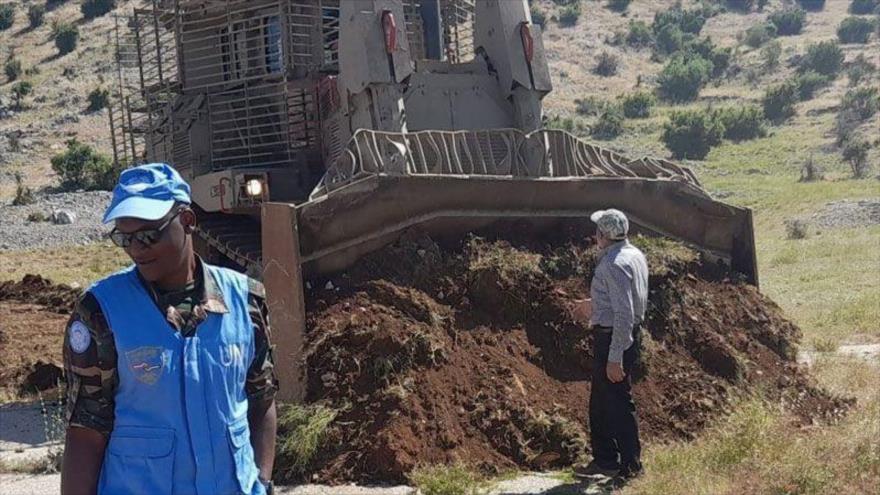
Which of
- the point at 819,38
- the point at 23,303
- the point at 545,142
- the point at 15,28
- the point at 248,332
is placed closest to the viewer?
the point at 248,332

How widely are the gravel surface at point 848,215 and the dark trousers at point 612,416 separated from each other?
69.0ft

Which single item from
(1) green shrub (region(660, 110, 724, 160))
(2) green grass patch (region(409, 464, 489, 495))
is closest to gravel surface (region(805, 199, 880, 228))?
(1) green shrub (region(660, 110, 724, 160))

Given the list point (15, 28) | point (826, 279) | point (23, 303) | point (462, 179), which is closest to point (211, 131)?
point (462, 179)

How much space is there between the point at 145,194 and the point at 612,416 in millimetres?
3992

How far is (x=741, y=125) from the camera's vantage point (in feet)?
172

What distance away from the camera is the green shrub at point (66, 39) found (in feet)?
194

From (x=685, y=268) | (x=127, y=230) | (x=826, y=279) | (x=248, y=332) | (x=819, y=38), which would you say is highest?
(x=819, y=38)

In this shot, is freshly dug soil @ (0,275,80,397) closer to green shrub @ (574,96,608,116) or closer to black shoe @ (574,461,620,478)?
black shoe @ (574,461,620,478)

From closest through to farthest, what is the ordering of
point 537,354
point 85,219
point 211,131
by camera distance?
point 537,354
point 211,131
point 85,219

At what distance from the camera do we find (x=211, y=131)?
11.0 metres

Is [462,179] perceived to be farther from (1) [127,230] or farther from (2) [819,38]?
(2) [819,38]

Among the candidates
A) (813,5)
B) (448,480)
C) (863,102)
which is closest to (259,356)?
(448,480)

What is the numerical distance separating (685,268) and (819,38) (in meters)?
74.0

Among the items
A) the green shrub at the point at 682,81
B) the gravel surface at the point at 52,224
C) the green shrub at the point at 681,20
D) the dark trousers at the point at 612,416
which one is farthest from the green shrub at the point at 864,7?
the dark trousers at the point at 612,416
